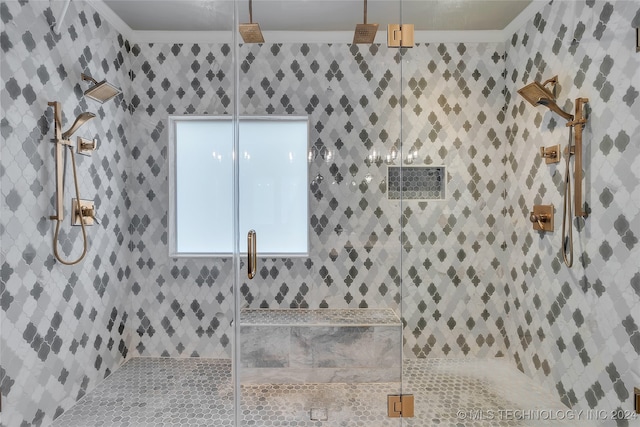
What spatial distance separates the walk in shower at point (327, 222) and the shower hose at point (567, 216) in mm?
35

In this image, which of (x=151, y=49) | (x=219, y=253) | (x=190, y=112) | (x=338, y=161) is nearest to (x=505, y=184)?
(x=338, y=161)

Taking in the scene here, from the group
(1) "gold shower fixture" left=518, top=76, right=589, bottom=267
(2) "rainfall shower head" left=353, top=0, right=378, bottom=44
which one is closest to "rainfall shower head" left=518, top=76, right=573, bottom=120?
(1) "gold shower fixture" left=518, top=76, right=589, bottom=267

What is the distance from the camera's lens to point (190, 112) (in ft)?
5.15

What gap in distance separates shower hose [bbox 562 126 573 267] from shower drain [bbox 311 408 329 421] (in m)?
1.36

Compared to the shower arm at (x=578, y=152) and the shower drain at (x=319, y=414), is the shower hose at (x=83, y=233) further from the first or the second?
the shower arm at (x=578, y=152)

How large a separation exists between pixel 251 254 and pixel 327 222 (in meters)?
0.41

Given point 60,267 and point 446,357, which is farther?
point 446,357

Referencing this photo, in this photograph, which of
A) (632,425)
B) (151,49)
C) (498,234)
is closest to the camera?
(632,425)

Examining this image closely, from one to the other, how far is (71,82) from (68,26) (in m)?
0.24

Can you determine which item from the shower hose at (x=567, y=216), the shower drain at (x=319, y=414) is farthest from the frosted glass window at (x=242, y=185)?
the shower hose at (x=567, y=216)

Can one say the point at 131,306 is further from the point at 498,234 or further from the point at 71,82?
the point at 498,234

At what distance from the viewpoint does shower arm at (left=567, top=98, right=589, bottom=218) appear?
1.48m

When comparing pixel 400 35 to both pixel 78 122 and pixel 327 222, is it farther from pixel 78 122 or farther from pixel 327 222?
pixel 78 122

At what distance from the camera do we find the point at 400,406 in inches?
64.3
